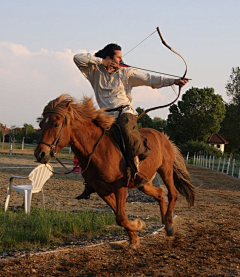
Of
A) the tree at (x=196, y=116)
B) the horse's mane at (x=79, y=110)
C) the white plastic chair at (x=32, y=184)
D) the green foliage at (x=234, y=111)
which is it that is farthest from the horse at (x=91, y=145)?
the tree at (x=196, y=116)

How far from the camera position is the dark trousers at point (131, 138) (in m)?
6.14

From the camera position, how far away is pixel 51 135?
5.26m

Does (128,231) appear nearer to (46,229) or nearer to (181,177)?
(46,229)

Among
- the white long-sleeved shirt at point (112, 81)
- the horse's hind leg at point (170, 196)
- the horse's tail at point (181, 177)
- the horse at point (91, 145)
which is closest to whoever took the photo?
the horse at point (91, 145)

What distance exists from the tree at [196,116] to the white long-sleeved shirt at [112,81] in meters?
73.2

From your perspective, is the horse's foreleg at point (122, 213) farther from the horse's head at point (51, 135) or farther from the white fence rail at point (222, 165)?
the white fence rail at point (222, 165)

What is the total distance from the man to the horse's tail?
1845 mm

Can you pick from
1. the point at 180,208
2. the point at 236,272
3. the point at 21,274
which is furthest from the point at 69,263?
the point at 180,208

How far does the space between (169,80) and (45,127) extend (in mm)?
2514

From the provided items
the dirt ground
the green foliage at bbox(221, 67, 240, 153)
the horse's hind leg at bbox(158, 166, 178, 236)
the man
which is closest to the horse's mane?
the man

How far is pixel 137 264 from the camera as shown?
17.5 ft

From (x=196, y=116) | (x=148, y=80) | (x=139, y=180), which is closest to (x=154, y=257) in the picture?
(x=139, y=180)

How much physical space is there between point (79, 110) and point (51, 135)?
692 millimetres

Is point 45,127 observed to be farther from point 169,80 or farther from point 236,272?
point 236,272
